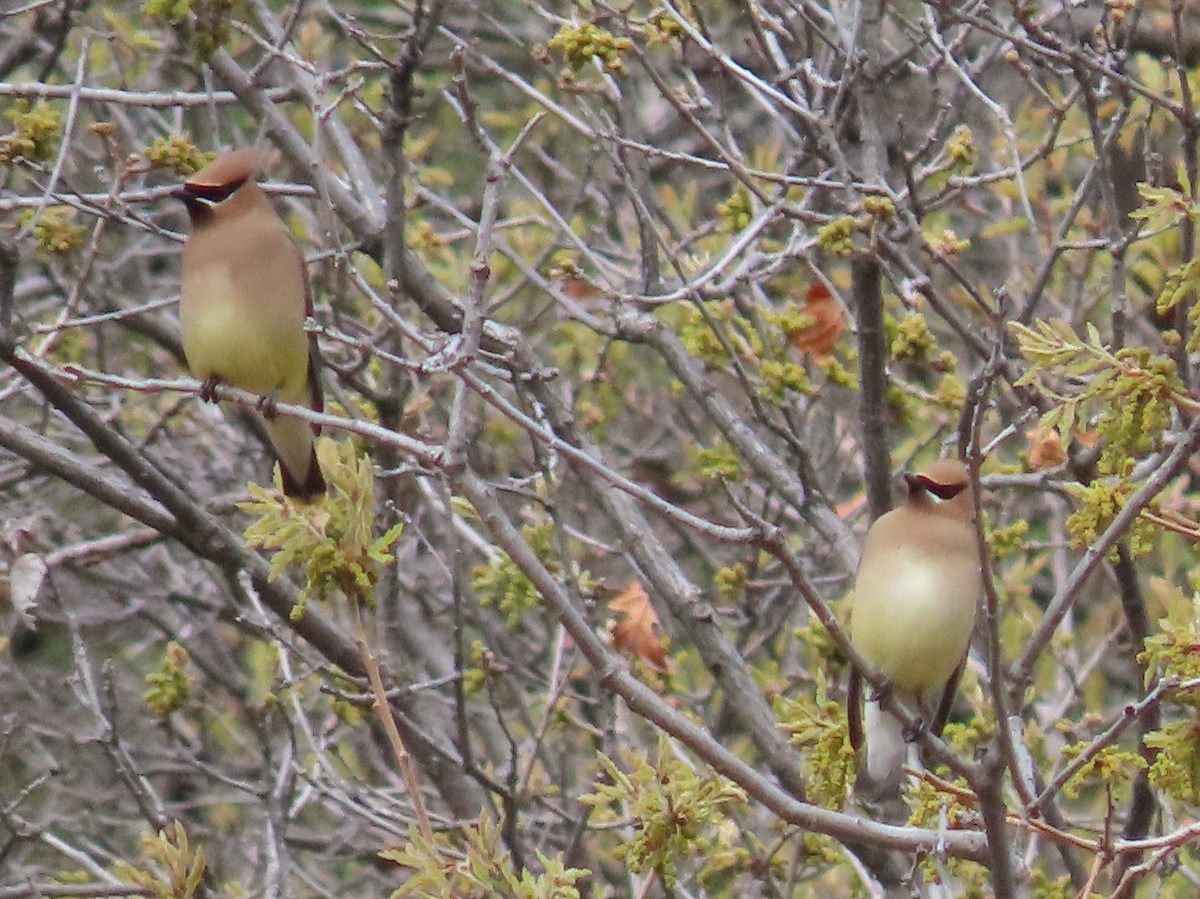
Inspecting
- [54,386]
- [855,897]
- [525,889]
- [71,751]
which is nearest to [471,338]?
[525,889]

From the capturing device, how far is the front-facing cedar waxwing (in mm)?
4020

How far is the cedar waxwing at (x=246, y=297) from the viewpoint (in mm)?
4613

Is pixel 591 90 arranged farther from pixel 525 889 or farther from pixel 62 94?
pixel 525 889

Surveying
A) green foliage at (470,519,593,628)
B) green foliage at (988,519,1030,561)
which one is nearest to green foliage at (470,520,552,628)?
green foliage at (470,519,593,628)

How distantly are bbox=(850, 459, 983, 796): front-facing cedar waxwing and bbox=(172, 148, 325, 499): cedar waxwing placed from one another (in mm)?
1333

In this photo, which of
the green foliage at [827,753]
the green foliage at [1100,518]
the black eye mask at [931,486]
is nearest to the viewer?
the green foliage at [1100,518]

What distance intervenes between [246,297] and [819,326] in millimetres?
1474

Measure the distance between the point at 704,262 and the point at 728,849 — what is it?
1469 mm

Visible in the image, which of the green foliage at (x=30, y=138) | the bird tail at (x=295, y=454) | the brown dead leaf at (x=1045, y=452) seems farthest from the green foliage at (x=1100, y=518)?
the green foliage at (x=30, y=138)

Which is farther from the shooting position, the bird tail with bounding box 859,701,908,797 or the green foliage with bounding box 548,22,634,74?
the bird tail with bounding box 859,701,908,797

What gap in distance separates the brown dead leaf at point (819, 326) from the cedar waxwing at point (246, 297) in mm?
1244

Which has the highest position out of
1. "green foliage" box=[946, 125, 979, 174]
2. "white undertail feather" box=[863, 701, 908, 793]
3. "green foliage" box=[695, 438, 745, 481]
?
"green foliage" box=[946, 125, 979, 174]

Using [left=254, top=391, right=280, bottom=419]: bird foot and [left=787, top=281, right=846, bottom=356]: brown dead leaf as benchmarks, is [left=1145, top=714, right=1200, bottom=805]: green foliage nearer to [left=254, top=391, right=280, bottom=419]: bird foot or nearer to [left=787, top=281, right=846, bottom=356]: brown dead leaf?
[left=254, top=391, right=280, bottom=419]: bird foot

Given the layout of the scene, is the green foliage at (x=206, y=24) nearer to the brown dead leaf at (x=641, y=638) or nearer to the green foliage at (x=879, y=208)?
the green foliage at (x=879, y=208)
